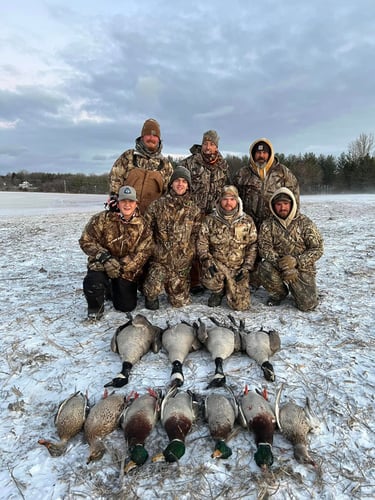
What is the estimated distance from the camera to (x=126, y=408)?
3.31 metres

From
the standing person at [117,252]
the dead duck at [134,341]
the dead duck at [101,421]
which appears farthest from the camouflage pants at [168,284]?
the dead duck at [101,421]

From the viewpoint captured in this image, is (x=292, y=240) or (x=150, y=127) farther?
(x=150, y=127)

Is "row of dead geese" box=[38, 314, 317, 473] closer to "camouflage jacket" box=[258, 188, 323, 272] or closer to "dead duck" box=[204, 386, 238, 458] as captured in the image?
"dead duck" box=[204, 386, 238, 458]

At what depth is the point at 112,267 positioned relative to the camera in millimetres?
5297

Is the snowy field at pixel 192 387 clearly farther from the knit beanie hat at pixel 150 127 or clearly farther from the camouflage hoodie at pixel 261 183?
the knit beanie hat at pixel 150 127

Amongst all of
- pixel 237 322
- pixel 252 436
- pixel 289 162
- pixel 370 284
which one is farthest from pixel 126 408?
pixel 289 162

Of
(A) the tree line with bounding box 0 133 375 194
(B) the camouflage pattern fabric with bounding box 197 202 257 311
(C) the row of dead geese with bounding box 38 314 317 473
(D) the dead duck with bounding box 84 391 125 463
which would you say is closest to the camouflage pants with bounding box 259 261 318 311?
(B) the camouflage pattern fabric with bounding box 197 202 257 311

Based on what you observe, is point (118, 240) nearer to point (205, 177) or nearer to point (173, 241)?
point (173, 241)

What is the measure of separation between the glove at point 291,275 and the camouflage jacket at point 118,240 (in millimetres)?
2042

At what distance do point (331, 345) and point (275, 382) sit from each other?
109 cm

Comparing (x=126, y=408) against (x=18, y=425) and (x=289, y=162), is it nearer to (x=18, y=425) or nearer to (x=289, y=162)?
(x=18, y=425)

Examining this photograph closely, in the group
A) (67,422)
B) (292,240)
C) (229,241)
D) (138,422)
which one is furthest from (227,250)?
(67,422)

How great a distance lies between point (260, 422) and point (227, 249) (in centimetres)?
301

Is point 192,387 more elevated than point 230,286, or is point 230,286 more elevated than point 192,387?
point 230,286
